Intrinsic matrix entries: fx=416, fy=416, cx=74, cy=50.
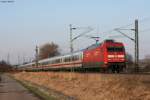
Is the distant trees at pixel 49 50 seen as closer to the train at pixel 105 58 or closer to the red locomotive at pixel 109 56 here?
the train at pixel 105 58

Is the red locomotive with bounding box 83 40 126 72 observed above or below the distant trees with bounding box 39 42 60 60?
below

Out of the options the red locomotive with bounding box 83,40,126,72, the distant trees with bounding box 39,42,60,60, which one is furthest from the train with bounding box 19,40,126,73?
the distant trees with bounding box 39,42,60,60

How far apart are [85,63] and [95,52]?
15.3 ft

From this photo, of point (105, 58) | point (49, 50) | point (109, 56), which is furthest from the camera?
point (49, 50)

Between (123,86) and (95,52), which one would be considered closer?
(123,86)

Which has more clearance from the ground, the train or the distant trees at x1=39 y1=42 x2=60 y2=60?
the distant trees at x1=39 y1=42 x2=60 y2=60

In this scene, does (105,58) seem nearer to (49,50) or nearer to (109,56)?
(109,56)

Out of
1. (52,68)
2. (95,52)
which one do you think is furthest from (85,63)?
(52,68)

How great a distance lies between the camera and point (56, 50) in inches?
7096

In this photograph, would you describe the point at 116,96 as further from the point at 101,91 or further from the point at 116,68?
the point at 116,68

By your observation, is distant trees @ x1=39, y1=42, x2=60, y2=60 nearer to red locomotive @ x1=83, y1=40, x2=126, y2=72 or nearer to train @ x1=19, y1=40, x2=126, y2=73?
train @ x1=19, y1=40, x2=126, y2=73

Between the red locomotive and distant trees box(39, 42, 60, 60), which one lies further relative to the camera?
distant trees box(39, 42, 60, 60)

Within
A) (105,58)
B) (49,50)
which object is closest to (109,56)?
(105,58)

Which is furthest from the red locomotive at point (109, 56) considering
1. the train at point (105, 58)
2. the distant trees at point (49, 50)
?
the distant trees at point (49, 50)
